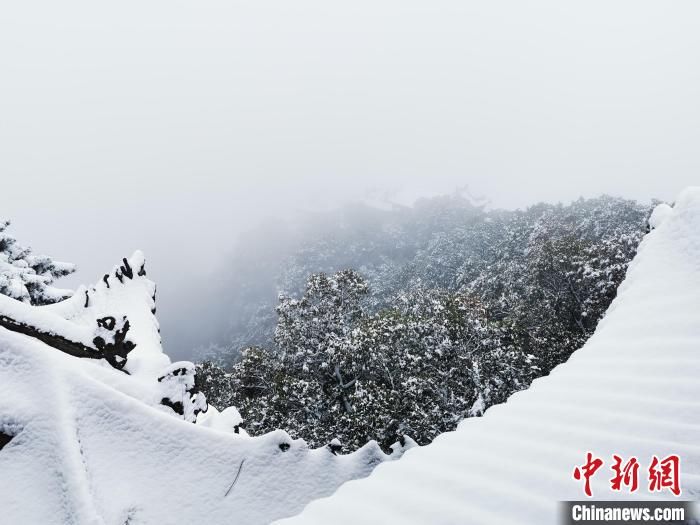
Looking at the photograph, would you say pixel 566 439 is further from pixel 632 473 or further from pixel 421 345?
pixel 421 345

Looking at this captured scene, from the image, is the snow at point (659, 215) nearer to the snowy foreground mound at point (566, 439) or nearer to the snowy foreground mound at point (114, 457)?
the snowy foreground mound at point (566, 439)

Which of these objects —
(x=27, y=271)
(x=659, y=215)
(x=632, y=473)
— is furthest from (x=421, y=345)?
(x=632, y=473)

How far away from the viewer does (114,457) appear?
3.55 metres

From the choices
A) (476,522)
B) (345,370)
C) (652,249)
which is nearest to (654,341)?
(652,249)

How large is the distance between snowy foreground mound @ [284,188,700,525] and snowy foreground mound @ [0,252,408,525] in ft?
5.92

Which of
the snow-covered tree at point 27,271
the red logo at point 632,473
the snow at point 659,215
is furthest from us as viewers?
the snow-covered tree at point 27,271

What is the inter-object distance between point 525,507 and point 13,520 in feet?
11.6

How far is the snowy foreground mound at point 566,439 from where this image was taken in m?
1.72

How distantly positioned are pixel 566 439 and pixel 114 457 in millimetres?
3537

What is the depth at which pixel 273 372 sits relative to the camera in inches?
776

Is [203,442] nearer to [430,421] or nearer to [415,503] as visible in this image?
[415,503]

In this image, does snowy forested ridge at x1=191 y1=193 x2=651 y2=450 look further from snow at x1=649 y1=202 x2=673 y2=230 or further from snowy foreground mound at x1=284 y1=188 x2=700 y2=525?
snow at x1=649 y1=202 x2=673 y2=230

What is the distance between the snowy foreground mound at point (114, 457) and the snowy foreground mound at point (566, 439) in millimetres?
1803

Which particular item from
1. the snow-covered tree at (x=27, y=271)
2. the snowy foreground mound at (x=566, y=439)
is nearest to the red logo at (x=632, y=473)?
the snowy foreground mound at (x=566, y=439)
